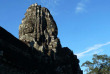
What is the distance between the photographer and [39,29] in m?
26.9

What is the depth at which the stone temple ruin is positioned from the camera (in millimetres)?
15070

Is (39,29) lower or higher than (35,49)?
higher

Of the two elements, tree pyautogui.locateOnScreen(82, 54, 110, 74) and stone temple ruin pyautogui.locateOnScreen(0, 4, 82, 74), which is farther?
tree pyautogui.locateOnScreen(82, 54, 110, 74)

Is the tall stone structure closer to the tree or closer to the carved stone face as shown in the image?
the carved stone face

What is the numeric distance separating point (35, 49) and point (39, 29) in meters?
7.28

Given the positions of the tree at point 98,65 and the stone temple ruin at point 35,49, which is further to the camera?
the tree at point 98,65

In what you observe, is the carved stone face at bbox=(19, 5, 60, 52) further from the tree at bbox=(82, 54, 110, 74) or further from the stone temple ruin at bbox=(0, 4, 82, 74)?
the tree at bbox=(82, 54, 110, 74)

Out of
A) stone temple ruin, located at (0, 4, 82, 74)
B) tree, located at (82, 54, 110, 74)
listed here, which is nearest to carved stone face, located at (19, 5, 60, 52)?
stone temple ruin, located at (0, 4, 82, 74)

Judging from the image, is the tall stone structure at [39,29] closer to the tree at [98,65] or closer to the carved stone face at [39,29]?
the carved stone face at [39,29]

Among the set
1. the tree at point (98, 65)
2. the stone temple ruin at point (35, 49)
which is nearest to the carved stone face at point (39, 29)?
the stone temple ruin at point (35, 49)

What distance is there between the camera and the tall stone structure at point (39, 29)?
82.7 feet

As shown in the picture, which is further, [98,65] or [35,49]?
[98,65]

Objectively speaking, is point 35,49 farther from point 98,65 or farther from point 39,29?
point 98,65

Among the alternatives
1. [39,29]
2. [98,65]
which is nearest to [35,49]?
[39,29]
